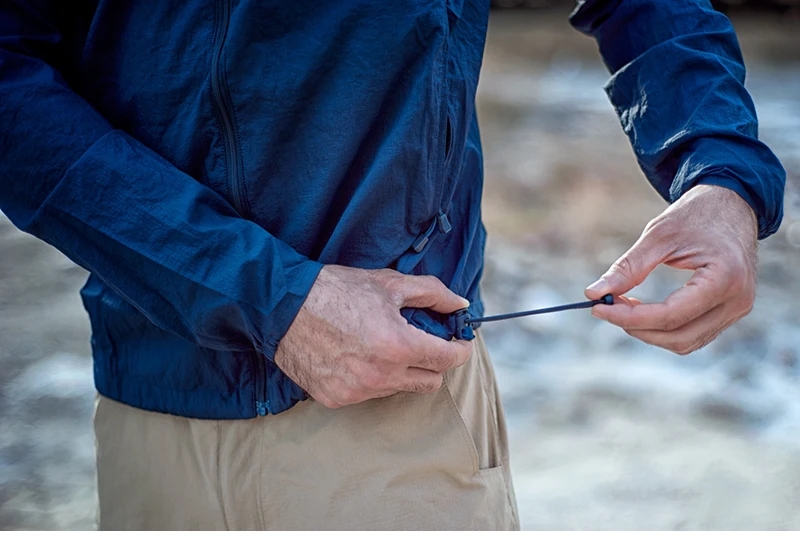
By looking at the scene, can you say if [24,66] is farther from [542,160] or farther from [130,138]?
[542,160]

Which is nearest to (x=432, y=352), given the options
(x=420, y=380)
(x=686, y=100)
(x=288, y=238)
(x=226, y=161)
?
(x=420, y=380)

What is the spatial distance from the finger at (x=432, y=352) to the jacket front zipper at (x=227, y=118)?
0.21 metres

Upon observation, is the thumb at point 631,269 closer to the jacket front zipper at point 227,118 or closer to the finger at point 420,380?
the finger at point 420,380

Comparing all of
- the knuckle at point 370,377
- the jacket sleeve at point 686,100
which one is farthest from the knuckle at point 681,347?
the knuckle at point 370,377

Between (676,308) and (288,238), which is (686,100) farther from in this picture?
(288,238)

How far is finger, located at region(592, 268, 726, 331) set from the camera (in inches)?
43.0

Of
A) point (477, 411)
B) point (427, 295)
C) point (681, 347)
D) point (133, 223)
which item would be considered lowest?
point (477, 411)

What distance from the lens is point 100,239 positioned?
38.2 inches

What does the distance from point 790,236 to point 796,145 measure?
1.40 metres

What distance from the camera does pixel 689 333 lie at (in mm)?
1128

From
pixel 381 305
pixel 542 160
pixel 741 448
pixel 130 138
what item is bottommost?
pixel 542 160

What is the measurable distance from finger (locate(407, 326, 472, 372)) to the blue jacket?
0.17 ft

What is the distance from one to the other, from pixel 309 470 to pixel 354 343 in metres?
0.24

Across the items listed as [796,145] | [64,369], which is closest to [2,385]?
[64,369]
